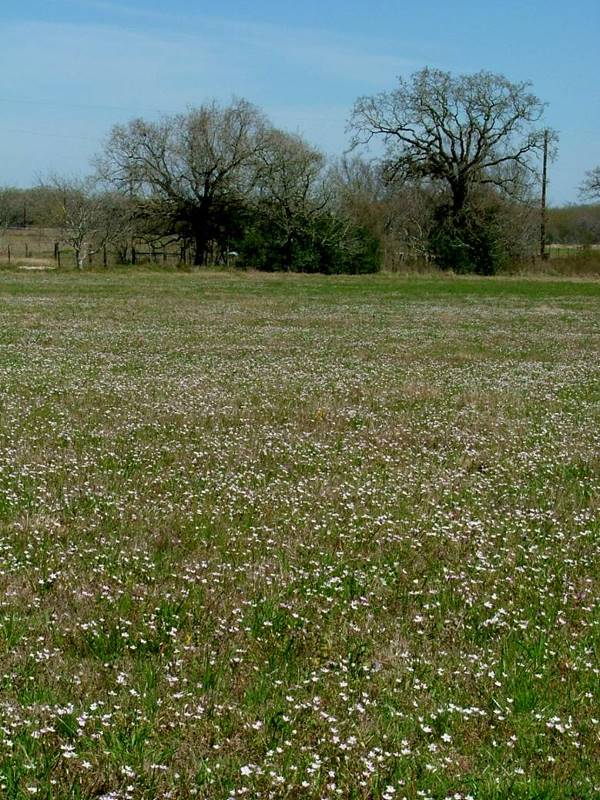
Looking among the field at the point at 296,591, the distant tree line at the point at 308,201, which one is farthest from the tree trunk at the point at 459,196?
the field at the point at 296,591

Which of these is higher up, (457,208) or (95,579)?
(457,208)

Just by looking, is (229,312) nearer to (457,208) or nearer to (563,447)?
(563,447)

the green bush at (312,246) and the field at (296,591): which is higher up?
the green bush at (312,246)

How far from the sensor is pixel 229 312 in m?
31.4

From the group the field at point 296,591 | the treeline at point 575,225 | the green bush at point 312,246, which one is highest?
the treeline at point 575,225

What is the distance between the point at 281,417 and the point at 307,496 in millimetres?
3967

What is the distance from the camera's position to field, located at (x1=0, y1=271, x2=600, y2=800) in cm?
381

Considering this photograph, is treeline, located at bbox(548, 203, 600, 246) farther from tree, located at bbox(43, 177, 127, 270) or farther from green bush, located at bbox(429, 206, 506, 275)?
tree, located at bbox(43, 177, 127, 270)

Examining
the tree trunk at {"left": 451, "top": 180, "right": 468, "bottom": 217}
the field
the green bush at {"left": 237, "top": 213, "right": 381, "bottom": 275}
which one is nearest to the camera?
the field

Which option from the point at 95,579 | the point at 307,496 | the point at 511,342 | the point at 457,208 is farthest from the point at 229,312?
the point at 457,208

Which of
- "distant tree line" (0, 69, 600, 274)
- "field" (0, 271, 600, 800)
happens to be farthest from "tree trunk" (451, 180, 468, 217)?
"field" (0, 271, 600, 800)

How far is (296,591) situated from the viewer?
5770 mm

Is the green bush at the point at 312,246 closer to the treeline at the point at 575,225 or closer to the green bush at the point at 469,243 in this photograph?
the green bush at the point at 469,243

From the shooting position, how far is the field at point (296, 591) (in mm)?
3814
